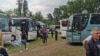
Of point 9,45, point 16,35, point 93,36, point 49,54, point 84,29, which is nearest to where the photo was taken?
point 93,36

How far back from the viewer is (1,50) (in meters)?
11.4

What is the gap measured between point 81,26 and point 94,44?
17943 millimetres

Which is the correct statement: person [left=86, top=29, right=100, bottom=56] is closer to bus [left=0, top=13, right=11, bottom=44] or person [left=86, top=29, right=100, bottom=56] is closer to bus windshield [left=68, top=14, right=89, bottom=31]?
bus windshield [left=68, top=14, right=89, bottom=31]

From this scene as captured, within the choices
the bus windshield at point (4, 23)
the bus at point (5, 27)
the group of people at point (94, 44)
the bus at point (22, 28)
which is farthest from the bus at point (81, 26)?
the group of people at point (94, 44)

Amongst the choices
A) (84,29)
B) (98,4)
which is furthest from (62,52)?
(98,4)

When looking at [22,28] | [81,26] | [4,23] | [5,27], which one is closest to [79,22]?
[81,26]

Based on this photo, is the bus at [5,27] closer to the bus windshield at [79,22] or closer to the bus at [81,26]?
the bus at [81,26]

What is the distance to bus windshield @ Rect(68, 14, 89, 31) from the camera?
2580 centimetres

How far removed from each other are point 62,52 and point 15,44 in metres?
9.59

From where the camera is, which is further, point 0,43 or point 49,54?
point 49,54

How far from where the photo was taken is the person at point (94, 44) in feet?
25.7

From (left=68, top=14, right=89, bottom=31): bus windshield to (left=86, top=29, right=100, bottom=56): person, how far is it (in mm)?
17814

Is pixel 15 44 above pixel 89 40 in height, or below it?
below

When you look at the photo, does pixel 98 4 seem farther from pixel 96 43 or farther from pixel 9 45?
pixel 96 43
